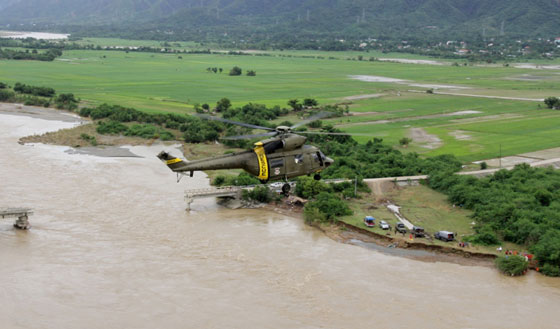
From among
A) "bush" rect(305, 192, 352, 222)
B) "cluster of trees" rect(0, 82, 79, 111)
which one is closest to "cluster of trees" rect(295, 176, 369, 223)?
"bush" rect(305, 192, 352, 222)

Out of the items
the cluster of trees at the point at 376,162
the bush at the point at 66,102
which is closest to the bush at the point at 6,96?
the bush at the point at 66,102

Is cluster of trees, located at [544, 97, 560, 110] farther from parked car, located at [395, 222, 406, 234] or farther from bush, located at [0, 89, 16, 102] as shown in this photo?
bush, located at [0, 89, 16, 102]

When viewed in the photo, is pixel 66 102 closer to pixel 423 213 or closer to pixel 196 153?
pixel 196 153

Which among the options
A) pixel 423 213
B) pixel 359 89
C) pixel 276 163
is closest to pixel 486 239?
Answer: pixel 423 213

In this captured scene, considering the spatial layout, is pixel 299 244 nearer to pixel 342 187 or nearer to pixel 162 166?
pixel 342 187

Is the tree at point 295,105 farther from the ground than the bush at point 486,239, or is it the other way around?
the tree at point 295,105

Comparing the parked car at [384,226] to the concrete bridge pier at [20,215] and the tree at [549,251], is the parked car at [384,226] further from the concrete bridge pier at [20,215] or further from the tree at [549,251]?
the concrete bridge pier at [20,215]
